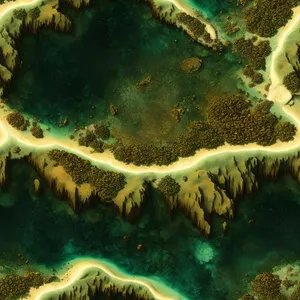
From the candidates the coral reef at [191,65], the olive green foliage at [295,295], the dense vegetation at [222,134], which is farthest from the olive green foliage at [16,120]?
the olive green foliage at [295,295]

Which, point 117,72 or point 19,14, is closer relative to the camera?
point 19,14

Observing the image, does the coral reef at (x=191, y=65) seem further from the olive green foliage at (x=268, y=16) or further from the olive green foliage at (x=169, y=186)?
the olive green foliage at (x=169, y=186)

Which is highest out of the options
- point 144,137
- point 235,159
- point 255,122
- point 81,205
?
point 255,122

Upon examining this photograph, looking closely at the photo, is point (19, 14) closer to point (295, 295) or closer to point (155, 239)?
point (155, 239)

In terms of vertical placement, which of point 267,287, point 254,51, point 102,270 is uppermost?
point 254,51

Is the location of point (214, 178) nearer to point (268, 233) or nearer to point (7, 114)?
point (268, 233)

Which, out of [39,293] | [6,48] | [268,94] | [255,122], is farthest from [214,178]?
[6,48]

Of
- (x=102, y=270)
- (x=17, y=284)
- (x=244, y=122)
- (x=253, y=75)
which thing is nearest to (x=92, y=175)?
(x=102, y=270)
